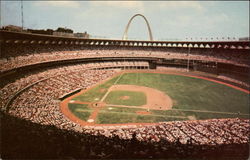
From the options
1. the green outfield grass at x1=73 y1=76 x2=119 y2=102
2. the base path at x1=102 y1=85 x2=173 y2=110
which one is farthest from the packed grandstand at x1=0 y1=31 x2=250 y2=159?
the base path at x1=102 y1=85 x2=173 y2=110

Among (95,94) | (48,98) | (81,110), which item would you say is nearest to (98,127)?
(81,110)

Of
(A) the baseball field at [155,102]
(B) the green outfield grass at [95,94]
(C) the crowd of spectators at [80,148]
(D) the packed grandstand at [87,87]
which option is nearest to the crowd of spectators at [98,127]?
(D) the packed grandstand at [87,87]

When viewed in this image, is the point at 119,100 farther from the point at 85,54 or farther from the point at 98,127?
the point at 85,54

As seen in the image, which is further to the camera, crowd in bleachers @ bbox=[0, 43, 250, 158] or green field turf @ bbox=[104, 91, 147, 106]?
green field turf @ bbox=[104, 91, 147, 106]

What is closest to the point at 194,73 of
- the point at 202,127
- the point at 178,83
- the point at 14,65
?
the point at 178,83

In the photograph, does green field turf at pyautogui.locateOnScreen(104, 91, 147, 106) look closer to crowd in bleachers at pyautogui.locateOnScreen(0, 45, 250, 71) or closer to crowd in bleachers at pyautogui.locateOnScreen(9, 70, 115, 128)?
crowd in bleachers at pyautogui.locateOnScreen(9, 70, 115, 128)
